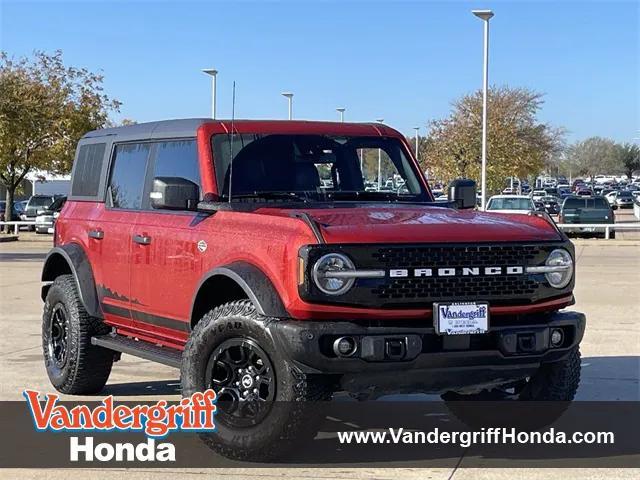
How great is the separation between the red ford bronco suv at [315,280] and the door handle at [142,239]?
2 cm

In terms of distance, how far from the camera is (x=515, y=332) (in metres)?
5.53

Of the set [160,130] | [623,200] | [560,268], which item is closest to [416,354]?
[560,268]

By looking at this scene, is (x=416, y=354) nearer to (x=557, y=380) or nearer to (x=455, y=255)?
(x=455, y=255)

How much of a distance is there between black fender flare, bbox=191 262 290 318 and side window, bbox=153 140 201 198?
3.70ft

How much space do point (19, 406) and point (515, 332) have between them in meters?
3.88

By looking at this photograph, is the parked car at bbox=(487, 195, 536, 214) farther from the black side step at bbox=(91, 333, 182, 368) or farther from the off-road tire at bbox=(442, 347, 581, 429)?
the off-road tire at bbox=(442, 347, 581, 429)

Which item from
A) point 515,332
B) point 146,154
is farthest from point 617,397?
point 146,154

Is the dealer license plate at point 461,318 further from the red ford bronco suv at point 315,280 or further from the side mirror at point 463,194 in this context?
the side mirror at point 463,194

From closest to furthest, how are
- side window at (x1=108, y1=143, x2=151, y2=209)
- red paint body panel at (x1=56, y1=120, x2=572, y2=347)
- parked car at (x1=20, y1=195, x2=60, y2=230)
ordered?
red paint body panel at (x1=56, y1=120, x2=572, y2=347), side window at (x1=108, y1=143, x2=151, y2=209), parked car at (x1=20, y1=195, x2=60, y2=230)

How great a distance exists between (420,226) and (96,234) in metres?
2.95

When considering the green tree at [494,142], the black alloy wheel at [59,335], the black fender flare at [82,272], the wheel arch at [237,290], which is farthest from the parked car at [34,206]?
the wheel arch at [237,290]

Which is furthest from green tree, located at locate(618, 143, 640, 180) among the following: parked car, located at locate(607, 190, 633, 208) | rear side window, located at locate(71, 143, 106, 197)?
rear side window, located at locate(71, 143, 106, 197)

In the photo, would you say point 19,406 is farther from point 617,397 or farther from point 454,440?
point 617,397

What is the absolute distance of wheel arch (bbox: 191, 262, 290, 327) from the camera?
5383 mm
